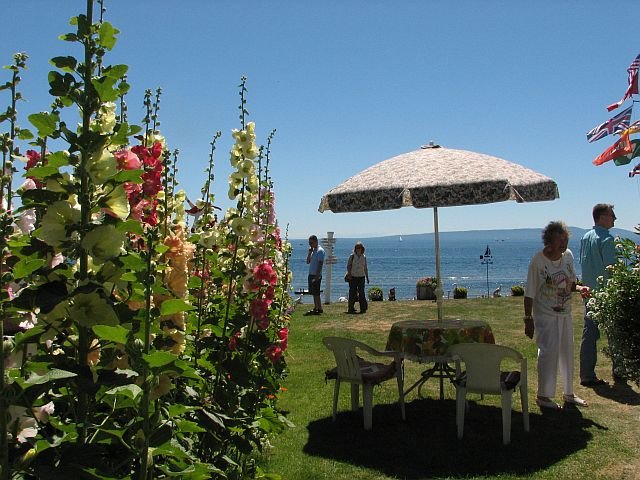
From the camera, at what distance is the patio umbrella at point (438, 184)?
6395 mm

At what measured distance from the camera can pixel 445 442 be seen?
19.2 feet

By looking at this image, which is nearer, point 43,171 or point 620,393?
point 43,171

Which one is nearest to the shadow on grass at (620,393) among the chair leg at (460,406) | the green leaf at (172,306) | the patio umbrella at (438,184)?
the patio umbrella at (438,184)

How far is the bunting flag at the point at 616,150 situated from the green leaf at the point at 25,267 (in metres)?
6.63

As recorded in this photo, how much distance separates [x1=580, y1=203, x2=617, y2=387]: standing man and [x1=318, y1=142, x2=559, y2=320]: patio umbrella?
2.63 ft

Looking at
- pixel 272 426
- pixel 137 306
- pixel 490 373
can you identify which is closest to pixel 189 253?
pixel 137 306

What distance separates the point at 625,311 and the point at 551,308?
2.76 m

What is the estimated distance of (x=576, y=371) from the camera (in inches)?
341

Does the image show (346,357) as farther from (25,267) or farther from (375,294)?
(375,294)

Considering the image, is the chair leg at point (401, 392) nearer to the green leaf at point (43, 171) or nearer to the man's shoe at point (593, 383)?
the man's shoe at point (593, 383)

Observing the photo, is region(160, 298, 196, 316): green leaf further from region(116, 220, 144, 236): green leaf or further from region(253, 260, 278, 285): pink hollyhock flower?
region(253, 260, 278, 285): pink hollyhock flower

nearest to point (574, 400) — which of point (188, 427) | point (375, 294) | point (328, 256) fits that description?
point (188, 427)

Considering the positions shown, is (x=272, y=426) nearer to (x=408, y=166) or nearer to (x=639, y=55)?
(x=408, y=166)

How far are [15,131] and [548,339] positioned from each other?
6159mm
